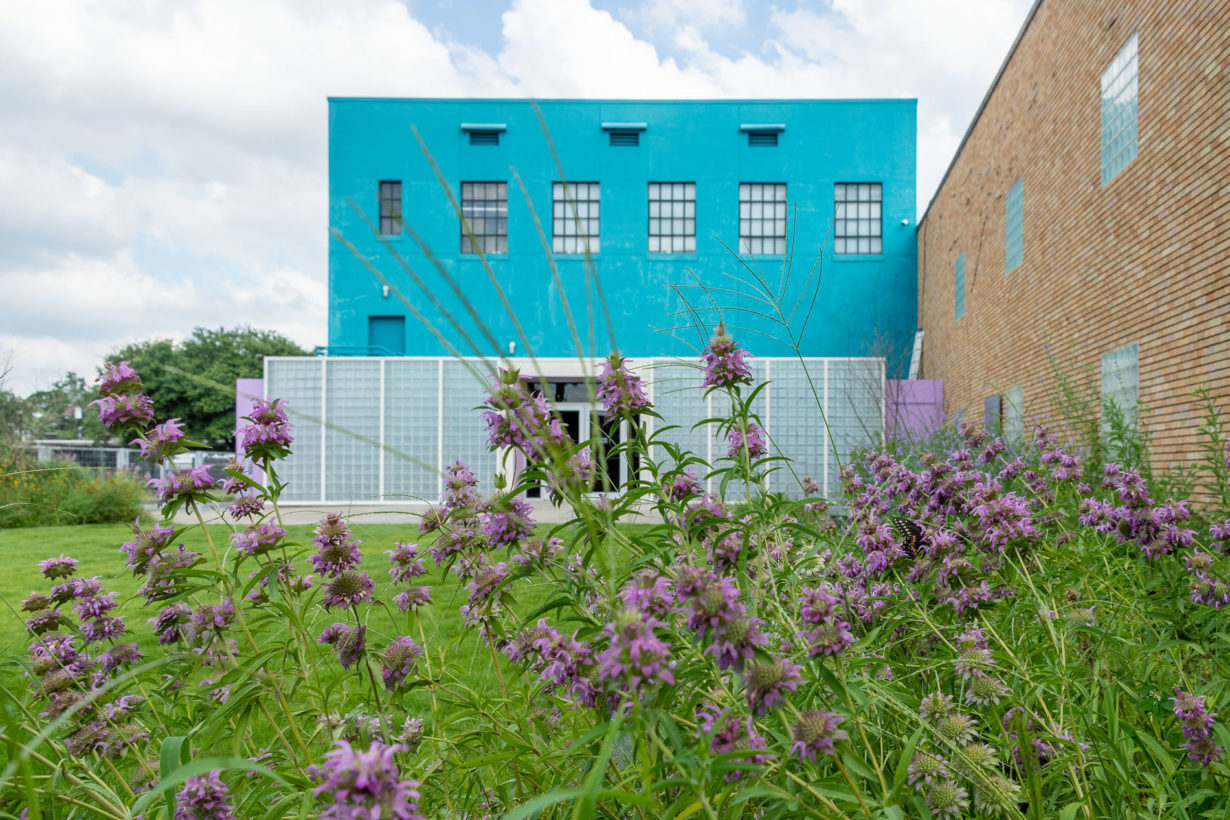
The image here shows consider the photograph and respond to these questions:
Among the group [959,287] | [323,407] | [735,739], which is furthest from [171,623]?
[323,407]

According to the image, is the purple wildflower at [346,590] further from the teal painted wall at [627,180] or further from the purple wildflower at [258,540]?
the teal painted wall at [627,180]

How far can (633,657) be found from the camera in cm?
78

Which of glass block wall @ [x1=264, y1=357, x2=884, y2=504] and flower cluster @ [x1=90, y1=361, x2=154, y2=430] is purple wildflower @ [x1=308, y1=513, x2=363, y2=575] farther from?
glass block wall @ [x1=264, y1=357, x2=884, y2=504]

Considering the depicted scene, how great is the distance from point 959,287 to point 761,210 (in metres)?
5.59

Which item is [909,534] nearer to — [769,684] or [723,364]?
[723,364]

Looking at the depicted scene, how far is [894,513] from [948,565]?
43.1 inches

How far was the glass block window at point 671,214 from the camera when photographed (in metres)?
17.8

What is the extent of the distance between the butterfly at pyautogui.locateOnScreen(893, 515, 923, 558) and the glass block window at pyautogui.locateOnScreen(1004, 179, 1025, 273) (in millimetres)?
9939

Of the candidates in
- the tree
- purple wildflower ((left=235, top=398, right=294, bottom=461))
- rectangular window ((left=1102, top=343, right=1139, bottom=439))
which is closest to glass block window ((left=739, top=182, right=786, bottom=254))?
rectangular window ((left=1102, top=343, right=1139, bottom=439))

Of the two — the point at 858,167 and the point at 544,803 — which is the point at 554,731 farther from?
the point at 858,167

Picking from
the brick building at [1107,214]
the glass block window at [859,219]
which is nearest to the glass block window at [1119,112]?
the brick building at [1107,214]

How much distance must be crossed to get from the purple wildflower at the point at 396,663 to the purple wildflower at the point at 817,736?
2.84 ft

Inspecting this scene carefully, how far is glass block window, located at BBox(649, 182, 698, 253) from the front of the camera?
17.8m

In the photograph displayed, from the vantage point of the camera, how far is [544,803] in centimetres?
62
